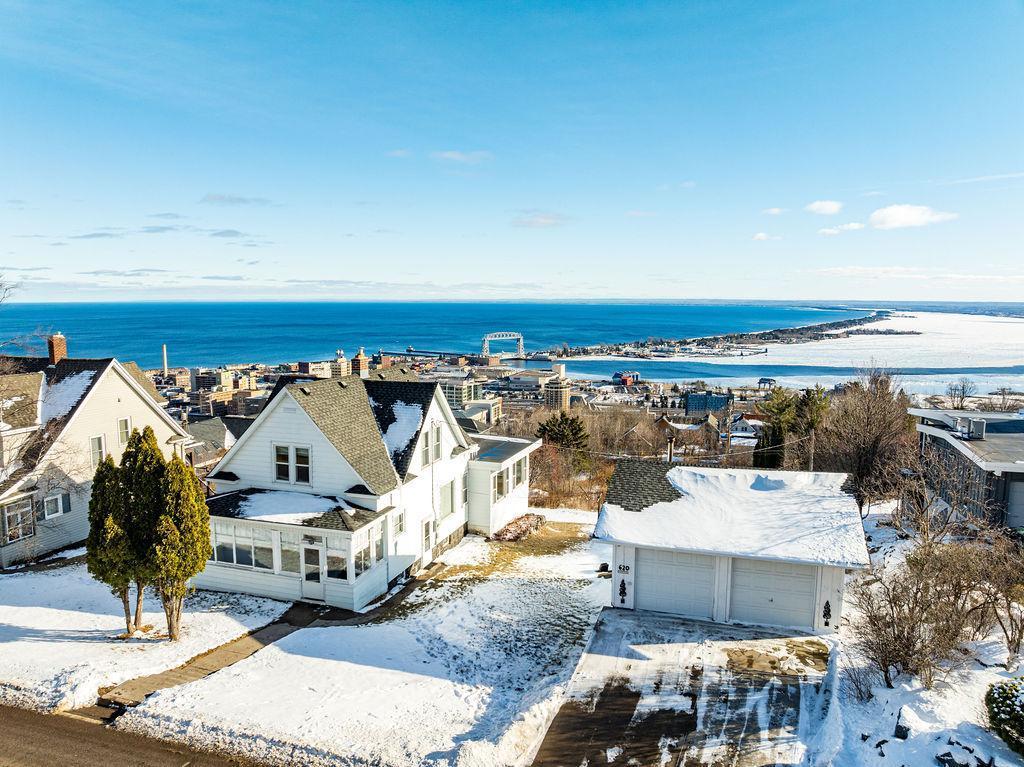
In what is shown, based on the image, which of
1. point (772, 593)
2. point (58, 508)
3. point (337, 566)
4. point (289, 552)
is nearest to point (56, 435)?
point (58, 508)

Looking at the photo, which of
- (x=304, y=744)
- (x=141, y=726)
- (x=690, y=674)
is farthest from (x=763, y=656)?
(x=141, y=726)

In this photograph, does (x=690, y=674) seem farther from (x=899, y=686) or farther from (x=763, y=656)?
(x=899, y=686)

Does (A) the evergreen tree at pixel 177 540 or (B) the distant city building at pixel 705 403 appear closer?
(A) the evergreen tree at pixel 177 540

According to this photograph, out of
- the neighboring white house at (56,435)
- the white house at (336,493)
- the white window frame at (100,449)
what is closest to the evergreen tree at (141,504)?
the white house at (336,493)

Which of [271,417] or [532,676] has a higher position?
[271,417]

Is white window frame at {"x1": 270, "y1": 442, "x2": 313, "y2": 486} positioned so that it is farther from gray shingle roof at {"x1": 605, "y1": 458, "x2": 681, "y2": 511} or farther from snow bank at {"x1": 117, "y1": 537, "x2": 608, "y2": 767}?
gray shingle roof at {"x1": 605, "y1": 458, "x2": 681, "y2": 511}

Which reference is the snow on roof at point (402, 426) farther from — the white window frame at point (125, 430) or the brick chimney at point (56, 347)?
the brick chimney at point (56, 347)

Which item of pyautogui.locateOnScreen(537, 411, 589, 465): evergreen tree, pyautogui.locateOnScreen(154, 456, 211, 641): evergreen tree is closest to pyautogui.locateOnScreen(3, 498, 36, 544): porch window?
pyautogui.locateOnScreen(154, 456, 211, 641): evergreen tree
